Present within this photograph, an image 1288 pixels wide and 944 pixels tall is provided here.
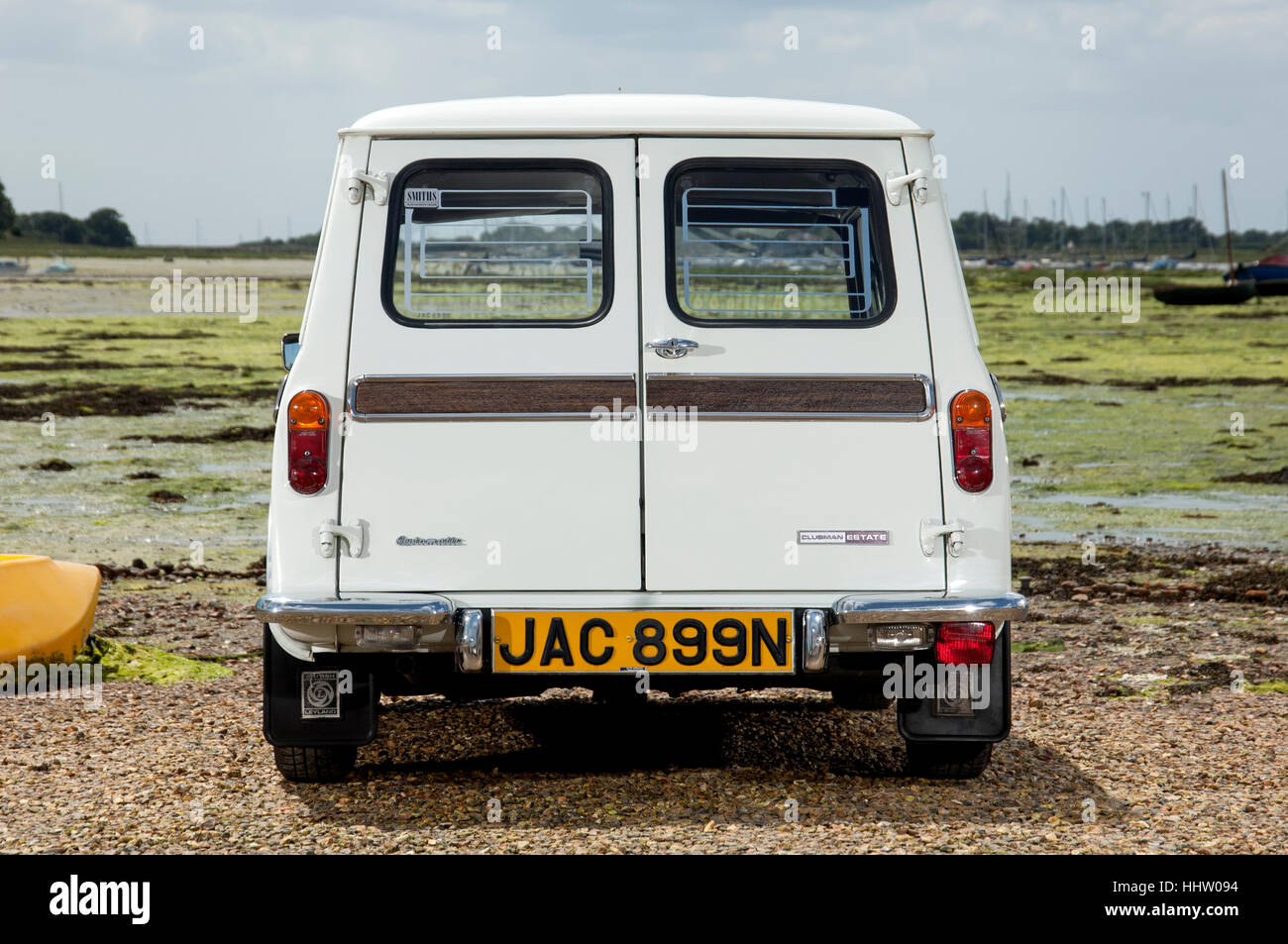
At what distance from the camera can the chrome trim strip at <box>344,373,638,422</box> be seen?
4.70m

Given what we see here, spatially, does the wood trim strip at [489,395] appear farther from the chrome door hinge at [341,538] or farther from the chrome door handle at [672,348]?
the chrome door hinge at [341,538]

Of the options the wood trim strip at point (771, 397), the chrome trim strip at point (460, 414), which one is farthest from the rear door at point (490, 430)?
the wood trim strip at point (771, 397)

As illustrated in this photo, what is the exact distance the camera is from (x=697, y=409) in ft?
15.5

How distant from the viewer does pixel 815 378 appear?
4734 mm

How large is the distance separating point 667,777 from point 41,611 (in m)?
3.57

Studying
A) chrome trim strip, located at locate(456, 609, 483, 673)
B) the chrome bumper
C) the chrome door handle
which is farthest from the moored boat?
chrome trim strip, located at locate(456, 609, 483, 673)

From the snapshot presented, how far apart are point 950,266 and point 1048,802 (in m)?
1.87

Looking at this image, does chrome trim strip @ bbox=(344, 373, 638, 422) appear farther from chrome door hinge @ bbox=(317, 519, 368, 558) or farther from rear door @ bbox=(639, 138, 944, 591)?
chrome door hinge @ bbox=(317, 519, 368, 558)

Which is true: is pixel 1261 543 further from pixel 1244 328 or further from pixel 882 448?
pixel 1244 328

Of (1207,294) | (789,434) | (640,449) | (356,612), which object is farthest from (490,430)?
(1207,294)

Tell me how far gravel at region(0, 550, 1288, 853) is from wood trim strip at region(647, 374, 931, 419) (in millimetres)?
1334

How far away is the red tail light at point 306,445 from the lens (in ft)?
15.3

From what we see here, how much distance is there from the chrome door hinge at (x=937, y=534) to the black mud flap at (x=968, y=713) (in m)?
0.45


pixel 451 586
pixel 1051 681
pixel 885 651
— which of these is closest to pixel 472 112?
pixel 451 586
